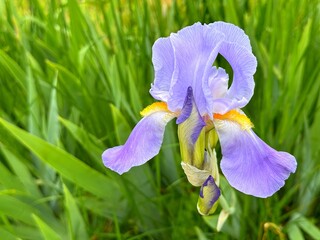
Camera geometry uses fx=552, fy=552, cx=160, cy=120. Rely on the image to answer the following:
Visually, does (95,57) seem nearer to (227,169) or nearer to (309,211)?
(309,211)

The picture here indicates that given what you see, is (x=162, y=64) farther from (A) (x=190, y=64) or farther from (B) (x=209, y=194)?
(B) (x=209, y=194)

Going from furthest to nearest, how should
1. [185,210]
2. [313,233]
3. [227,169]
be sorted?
[185,210]
[313,233]
[227,169]

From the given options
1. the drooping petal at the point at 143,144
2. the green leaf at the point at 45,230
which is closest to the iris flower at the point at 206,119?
the drooping petal at the point at 143,144

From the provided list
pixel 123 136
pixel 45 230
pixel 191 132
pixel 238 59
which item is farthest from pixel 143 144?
pixel 123 136

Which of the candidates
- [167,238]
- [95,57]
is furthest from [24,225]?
[95,57]

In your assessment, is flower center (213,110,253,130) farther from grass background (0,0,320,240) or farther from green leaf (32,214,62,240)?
green leaf (32,214,62,240)

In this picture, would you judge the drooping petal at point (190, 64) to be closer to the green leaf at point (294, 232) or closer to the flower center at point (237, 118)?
the flower center at point (237, 118)
